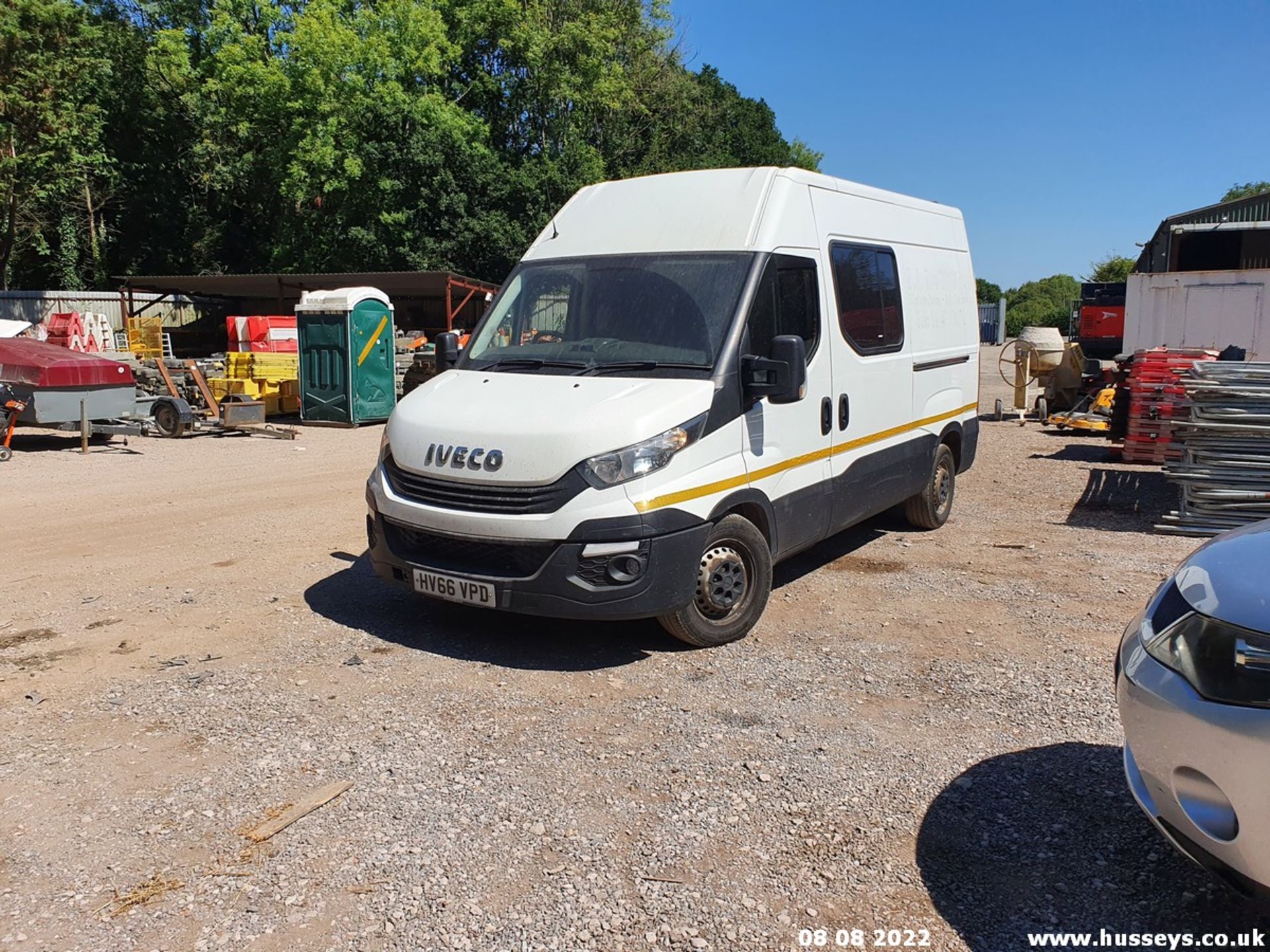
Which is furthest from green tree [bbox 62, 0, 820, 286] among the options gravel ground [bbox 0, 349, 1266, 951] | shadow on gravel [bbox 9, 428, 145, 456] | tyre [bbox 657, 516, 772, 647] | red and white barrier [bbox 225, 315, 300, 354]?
tyre [bbox 657, 516, 772, 647]

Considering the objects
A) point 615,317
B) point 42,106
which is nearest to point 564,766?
point 615,317

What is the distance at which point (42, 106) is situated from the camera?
26.0 meters

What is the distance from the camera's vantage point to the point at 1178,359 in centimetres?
998

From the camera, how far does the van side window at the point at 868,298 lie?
622 cm

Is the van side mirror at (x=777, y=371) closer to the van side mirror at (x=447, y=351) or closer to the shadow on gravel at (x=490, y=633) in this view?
the shadow on gravel at (x=490, y=633)

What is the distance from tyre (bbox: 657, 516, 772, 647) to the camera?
16.9 ft

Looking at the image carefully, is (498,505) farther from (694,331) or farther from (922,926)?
(922,926)

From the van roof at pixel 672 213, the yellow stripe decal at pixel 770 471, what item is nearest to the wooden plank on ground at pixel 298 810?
the yellow stripe decal at pixel 770 471

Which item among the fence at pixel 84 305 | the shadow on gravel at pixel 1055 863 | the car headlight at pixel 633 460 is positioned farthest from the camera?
the fence at pixel 84 305

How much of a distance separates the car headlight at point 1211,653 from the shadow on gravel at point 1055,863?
839 mm

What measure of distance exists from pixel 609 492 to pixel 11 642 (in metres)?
3.50

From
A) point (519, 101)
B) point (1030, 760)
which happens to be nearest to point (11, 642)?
point (1030, 760)

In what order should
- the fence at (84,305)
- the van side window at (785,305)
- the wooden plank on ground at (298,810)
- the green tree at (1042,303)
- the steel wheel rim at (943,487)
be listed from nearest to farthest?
the wooden plank on ground at (298,810), the van side window at (785,305), the steel wheel rim at (943,487), the fence at (84,305), the green tree at (1042,303)

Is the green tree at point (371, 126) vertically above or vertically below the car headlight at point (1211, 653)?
above
